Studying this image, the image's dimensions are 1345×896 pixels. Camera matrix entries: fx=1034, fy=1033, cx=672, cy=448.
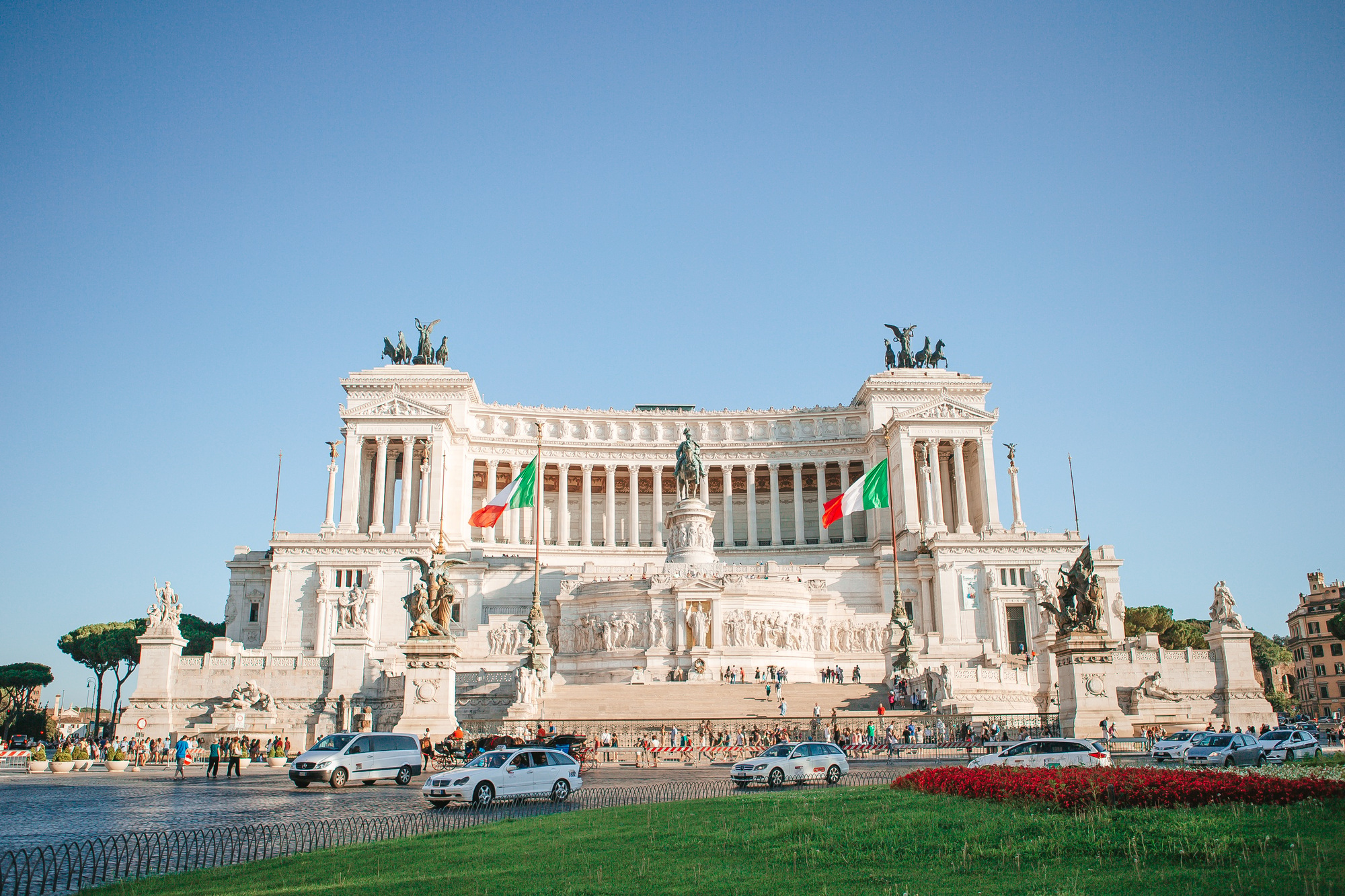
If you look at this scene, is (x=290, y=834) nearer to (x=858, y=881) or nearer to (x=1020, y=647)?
(x=858, y=881)

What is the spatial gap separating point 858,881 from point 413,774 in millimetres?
20687

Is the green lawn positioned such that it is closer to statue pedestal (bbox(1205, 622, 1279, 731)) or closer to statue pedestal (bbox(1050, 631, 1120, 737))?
statue pedestal (bbox(1050, 631, 1120, 737))

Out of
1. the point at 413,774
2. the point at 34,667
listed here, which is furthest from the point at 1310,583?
the point at 34,667

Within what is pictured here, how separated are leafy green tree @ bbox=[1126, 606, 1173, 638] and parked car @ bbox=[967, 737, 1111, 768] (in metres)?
74.9

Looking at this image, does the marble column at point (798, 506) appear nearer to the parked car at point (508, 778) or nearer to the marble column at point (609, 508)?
the marble column at point (609, 508)

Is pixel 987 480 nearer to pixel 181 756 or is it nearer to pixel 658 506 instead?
pixel 658 506

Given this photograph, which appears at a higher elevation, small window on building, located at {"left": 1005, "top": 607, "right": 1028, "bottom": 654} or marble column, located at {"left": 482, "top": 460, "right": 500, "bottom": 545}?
marble column, located at {"left": 482, "top": 460, "right": 500, "bottom": 545}

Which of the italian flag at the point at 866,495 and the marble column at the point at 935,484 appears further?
the marble column at the point at 935,484

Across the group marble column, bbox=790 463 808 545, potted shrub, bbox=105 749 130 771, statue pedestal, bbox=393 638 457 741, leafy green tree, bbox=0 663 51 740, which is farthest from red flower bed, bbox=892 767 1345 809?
leafy green tree, bbox=0 663 51 740

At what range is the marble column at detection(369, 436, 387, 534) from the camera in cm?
8506

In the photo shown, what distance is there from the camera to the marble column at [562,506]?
92750mm

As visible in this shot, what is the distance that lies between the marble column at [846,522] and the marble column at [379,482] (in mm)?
41015

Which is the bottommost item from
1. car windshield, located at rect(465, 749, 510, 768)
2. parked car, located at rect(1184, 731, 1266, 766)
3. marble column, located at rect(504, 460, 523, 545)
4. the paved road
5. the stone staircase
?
the paved road

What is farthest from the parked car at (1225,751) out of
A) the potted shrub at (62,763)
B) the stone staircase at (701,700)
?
the potted shrub at (62,763)
